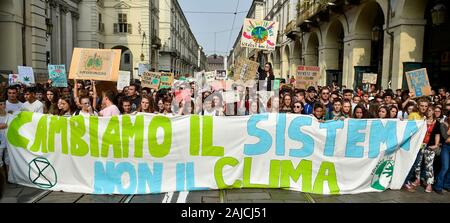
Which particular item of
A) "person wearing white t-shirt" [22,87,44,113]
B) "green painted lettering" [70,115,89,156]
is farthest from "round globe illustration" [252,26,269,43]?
"green painted lettering" [70,115,89,156]

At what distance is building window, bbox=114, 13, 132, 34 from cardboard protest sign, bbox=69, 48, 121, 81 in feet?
114

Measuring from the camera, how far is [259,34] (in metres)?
11.1

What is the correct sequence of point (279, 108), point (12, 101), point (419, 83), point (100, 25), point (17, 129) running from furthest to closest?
point (100, 25), point (419, 83), point (279, 108), point (12, 101), point (17, 129)

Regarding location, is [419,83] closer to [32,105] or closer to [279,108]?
[279,108]

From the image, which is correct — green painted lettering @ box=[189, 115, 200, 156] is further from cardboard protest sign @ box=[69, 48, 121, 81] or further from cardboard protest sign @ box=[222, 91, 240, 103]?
cardboard protest sign @ box=[69, 48, 121, 81]

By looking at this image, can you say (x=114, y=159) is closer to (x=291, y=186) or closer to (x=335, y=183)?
(x=291, y=186)

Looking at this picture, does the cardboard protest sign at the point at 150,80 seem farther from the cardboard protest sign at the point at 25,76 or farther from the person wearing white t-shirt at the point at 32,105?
the cardboard protest sign at the point at 25,76

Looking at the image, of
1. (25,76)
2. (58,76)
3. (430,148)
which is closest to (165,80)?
(58,76)

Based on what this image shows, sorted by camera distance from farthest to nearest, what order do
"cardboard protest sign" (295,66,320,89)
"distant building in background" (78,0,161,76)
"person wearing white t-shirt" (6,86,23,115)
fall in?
"distant building in background" (78,0,161,76), "cardboard protest sign" (295,66,320,89), "person wearing white t-shirt" (6,86,23,115)

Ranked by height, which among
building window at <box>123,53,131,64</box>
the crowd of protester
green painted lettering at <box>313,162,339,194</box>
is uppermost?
building window at <box>123,53,131,64</box>

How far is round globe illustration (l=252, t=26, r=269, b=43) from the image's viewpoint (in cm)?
1109

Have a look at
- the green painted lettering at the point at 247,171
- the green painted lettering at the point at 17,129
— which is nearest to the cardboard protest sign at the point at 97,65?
the green painted lettering at the point at 17,129

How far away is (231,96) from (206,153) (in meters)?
3.50

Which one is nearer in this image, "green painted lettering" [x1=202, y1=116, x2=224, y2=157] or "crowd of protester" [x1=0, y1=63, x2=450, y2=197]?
"green painted lettering" [x1=202, y1=116, x2=224, y2=157]
